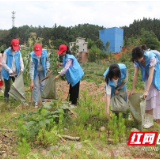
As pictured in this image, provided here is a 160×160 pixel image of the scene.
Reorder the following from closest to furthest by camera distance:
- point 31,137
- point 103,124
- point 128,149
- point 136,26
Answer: point 128,149, point 31,137, point 103,124, point 136,26

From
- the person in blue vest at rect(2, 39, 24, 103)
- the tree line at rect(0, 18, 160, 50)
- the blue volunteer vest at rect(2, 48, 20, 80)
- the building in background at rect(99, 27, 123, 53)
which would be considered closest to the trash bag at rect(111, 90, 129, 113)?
the person in blue vest at rect(2, 39, 24, 103)

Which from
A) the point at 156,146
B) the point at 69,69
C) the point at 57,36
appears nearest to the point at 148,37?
the point at 57,36

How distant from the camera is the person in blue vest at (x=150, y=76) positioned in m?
2.85

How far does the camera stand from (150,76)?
2883 millimetres

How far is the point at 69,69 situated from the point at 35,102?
1.05 meters

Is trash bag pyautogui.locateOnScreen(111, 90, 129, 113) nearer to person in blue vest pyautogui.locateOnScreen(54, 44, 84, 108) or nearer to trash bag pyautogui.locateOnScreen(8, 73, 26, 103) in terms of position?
person in blue vest pyautogui.locateOnScreen(54, 44, 84, 108)

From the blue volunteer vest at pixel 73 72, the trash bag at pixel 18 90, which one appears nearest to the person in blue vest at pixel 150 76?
the blue volunteer vest at pixel 73 72

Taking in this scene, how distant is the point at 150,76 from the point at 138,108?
0.49 meters

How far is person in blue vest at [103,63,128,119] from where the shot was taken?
288 cm

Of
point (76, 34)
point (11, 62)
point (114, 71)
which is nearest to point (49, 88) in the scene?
point (11, 62)

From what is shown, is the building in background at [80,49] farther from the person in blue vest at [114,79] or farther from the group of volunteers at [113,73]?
the person in blue vest at [114,79]

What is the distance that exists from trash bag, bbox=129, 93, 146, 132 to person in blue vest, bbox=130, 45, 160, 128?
10 centimetres

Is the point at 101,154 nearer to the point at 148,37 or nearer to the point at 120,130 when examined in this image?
the point at 120,130

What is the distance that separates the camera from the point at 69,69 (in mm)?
4074
